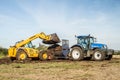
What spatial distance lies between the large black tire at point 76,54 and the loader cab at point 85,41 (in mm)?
686

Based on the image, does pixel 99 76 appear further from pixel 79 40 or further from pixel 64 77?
pixel 79 40

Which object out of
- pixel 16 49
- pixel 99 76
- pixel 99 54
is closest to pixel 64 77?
pixel 99 76

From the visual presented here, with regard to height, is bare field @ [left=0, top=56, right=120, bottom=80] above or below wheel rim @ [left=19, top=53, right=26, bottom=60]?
below

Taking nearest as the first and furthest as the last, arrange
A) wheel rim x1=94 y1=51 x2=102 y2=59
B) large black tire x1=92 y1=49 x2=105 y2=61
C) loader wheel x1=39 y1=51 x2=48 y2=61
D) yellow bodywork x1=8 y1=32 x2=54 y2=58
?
large black tire x1=92 y1=49 x2=105 y2=61 < wheel rim x1=94 y1=51 x2=102 y2=59 < yellow bodywork x1=8 y1=32 x2=54 y2=58 < loader wheel x1=39 y1=51 x2=48 y2=61

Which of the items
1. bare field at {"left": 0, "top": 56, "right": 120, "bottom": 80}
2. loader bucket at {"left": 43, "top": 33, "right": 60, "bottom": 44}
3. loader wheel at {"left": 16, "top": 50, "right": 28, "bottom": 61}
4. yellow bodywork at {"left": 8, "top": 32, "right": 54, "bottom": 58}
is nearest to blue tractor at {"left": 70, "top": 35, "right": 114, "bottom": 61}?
loader bucket at {"left": 43, "top": 33, "right": 60, "bottom": 44}

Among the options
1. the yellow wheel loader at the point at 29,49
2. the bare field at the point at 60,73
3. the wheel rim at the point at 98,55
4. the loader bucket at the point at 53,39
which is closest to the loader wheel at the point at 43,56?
the yellow wheel loader at the point at 29,49

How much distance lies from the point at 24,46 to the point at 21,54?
1.80 metres

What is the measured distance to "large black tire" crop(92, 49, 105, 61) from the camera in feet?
86.9

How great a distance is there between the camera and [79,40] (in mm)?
28391

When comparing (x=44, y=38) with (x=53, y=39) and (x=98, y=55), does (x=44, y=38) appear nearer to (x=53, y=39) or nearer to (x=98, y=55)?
(x=53, y=39)

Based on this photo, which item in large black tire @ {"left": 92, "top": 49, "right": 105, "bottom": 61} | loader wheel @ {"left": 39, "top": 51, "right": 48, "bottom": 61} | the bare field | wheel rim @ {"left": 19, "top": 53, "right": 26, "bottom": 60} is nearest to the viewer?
the bare field

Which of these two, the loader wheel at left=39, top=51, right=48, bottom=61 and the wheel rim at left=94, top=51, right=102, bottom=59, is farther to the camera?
the loader wheel at left=39, top=51, right=48, bottom=61

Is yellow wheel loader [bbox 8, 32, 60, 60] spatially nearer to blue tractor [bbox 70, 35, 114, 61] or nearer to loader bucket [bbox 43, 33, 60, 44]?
loader bucket [bbox 43, 33, 60, 44]

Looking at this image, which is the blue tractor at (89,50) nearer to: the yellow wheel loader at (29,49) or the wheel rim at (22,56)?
the yellow wheel loader at (29,49)
